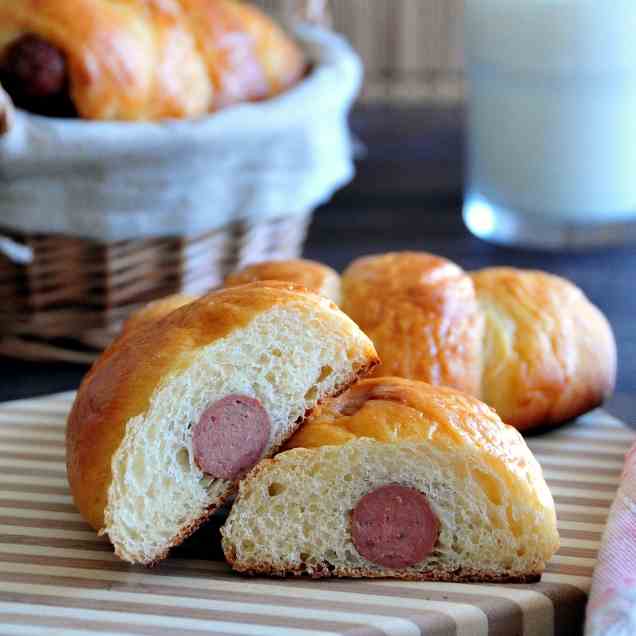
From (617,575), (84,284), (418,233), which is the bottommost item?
(418,233)

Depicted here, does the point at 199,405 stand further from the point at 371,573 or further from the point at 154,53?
the point at 154,53

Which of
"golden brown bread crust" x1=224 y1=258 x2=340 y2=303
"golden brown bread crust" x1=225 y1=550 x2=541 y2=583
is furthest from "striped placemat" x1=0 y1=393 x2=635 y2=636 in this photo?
"golden brown bread crust" x1=224 y1=258 x2=340 y2=303

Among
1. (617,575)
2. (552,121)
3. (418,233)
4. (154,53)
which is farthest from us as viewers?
(418,233)

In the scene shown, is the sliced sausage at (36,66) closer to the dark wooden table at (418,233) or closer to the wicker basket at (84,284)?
the wicker basket at (84,284)

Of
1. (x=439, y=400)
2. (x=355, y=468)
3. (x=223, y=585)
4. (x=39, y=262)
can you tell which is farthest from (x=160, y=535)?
(x=39, y=262)

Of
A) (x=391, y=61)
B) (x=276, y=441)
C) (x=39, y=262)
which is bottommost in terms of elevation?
(x=391, y=61)

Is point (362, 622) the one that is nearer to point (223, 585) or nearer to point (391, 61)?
point (223, 585)

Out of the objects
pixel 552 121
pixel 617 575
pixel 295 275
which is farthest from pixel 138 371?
pixel 552 121
